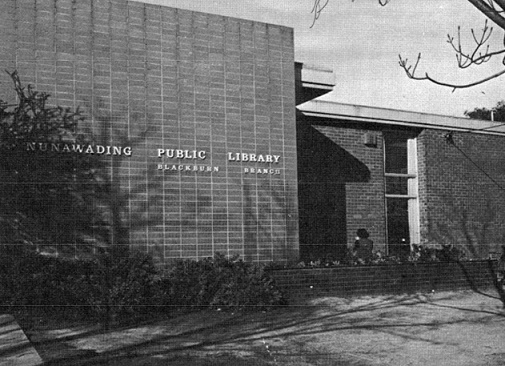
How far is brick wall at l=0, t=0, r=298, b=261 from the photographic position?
11.4 meters

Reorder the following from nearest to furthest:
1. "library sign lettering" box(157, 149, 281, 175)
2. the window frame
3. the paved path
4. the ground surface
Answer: the paved path, the ground surface, "library sign lettering" box(157, 149, 281, 175), the window frame

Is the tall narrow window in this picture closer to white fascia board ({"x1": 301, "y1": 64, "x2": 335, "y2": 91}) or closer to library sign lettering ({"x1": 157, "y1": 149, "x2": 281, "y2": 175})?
white fascia board ({"x1": 301, "y1": 64, "x2": 335, "y2": 91})

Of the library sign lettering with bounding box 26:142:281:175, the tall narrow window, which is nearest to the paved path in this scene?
the library sign lettering with bounding box 26:142:281:175

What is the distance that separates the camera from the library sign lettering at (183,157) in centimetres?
1114

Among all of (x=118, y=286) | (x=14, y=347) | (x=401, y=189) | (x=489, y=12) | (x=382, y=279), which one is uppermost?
(x=489, y=12)

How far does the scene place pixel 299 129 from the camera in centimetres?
1591

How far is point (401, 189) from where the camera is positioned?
17.7 meters

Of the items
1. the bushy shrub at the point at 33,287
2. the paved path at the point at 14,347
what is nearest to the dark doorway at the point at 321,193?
the bushy shrub at the point at 33,287

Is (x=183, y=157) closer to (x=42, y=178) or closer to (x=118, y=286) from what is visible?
(x=42, y=178)

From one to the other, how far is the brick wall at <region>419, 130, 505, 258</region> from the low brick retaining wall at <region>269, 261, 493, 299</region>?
334cm

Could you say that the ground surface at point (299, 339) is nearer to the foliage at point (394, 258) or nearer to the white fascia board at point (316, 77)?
the foliage at point (394, 258)

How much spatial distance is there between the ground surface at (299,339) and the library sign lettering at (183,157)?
2.76 m

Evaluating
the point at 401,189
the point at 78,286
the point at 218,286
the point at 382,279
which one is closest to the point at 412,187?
the point at 401,189

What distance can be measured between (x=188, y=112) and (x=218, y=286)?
3239 mm
